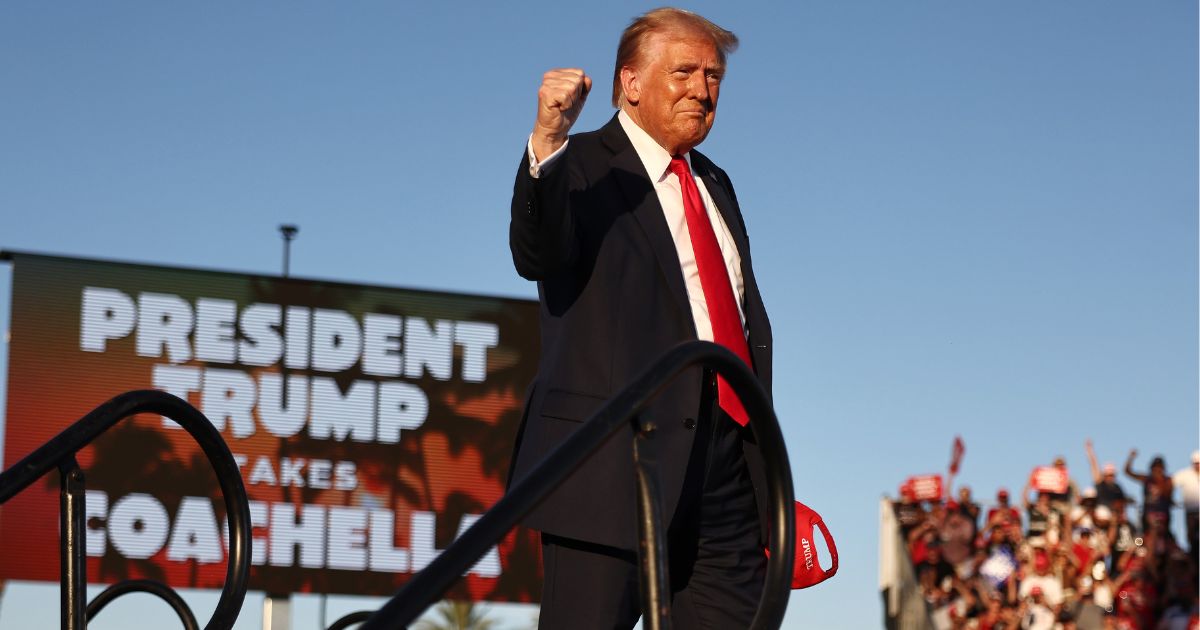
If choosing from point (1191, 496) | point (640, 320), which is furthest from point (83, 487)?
point (1191, 496)

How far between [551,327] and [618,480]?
0.36 metres

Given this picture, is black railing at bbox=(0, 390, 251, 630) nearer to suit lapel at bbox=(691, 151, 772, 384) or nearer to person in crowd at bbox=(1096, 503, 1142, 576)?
suit lapel at bbox=(691, 151, 772, 384)

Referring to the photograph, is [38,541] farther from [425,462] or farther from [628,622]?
[628,622]

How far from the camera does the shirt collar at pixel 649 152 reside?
117 inches

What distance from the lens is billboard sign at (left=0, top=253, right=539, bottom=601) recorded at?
42.0ft

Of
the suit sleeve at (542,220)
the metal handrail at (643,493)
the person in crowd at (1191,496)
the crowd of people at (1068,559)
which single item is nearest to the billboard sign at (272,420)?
the crowd of people at (1068,559)

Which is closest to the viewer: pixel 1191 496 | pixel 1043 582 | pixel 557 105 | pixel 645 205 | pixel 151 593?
pixel 557 105

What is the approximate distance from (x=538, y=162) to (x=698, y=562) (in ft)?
2.56

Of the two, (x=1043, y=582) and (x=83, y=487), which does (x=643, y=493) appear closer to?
(x=83, y=487)

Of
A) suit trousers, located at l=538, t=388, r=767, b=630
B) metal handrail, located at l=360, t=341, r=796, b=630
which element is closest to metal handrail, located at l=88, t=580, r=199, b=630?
suit trousers, located at l=538, t=388, r=767, b=630

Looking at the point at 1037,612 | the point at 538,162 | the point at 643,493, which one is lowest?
the point at 1037,612

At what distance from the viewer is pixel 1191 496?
10297mm

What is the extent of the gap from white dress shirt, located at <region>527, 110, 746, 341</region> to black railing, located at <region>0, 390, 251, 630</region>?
0.90 m

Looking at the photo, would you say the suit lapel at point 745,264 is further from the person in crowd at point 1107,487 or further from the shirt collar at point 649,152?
the person in crowd at point 1107,487
